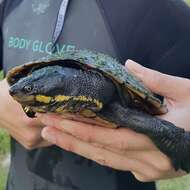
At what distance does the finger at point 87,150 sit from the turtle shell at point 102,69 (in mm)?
150

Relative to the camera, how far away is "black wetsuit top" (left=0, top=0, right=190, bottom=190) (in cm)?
176

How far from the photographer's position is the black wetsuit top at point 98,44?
1765 millimetres

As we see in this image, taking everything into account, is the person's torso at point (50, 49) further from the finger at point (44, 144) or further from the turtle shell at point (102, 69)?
the turtle shell at point (102, 69)

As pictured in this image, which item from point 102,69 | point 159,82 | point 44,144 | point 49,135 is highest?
point 102,69

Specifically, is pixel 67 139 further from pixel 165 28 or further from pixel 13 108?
pixel 165 28

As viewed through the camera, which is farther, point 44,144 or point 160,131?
point 44,144

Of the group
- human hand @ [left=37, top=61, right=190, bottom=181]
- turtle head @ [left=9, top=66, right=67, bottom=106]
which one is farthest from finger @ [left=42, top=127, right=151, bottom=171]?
turtle head @ [left=9, top=66, right=67, bottom=106]

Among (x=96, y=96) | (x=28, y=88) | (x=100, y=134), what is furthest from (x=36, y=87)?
(x=100, y=134)

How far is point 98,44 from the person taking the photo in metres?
1.78

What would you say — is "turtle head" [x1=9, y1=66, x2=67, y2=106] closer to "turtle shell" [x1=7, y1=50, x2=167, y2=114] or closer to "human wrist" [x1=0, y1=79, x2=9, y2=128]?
"turtle shell" [x1=7, y1=50, x2=167, y2=114]

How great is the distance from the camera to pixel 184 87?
5.34 feet

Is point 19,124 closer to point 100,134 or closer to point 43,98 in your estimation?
point 100,134

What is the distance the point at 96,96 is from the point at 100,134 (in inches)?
5.9

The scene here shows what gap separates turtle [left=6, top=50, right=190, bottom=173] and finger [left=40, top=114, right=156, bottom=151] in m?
0.02
